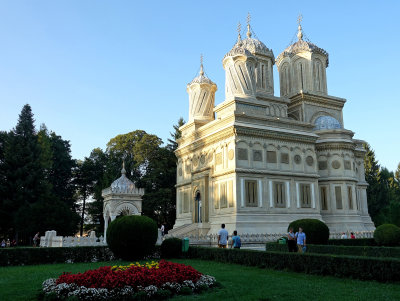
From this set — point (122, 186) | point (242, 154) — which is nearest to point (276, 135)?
point (242, 154)

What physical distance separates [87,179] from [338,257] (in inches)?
1644

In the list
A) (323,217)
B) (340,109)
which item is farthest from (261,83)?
(323,217)

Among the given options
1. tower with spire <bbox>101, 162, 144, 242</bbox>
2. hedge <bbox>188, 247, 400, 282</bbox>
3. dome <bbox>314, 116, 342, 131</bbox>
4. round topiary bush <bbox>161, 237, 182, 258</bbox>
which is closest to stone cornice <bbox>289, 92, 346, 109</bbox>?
dome <bbox>314, 116, 342, 131</bbox>

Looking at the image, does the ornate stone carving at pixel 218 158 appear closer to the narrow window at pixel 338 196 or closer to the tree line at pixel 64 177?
the narrow window at pixel 338 196

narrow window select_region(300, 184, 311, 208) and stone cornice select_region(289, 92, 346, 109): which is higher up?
stone cornice select_region(289, 92, 346, 109)

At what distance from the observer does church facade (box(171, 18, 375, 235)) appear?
84.7 ft

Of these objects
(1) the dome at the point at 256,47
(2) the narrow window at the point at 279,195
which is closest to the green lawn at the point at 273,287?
(2) the narrow window at the point at 279,195

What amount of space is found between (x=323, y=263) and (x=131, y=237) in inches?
298

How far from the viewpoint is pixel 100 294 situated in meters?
7.93

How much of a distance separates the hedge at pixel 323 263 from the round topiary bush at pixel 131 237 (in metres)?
3.01

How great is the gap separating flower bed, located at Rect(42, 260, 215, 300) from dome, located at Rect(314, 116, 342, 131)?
25.4 meters

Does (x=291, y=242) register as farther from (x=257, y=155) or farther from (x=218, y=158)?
(x=218, y=158)

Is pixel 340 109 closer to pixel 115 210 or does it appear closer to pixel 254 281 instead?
pixel 115 210

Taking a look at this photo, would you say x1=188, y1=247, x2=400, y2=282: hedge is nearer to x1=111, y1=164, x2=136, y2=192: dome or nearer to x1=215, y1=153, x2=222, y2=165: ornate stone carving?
x1=111, y1=164, x2=136, y2=192: dome
